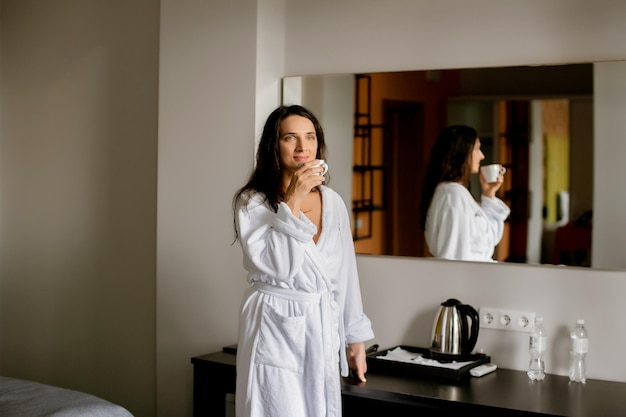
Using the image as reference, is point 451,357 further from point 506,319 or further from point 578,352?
point 578,352

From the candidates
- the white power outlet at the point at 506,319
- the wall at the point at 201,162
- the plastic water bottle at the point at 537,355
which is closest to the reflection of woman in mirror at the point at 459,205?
the white power outlet at the point at 506,319

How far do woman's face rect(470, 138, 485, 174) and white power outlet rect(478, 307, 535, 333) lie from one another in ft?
1.69

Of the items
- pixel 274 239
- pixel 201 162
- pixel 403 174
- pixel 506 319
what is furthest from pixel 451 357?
Answer: pixel 201 162

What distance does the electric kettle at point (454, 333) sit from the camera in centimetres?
296

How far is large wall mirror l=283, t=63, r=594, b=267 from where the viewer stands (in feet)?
9.55

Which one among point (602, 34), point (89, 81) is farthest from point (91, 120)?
point (602, 34)

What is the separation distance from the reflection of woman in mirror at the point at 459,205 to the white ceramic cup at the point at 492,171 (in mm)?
15

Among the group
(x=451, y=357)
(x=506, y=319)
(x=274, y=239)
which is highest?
(x=274, y=239)

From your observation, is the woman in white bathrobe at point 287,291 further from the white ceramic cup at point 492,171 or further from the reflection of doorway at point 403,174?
the white ceramic cup at point 492,171

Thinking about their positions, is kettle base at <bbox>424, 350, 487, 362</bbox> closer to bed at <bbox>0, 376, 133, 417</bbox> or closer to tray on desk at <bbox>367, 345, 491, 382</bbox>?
tray on desk at <bbox>367, 345, 491, 382</bbox>

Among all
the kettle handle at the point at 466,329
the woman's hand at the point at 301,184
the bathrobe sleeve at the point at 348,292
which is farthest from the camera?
the kettle handle at the point at 466,329

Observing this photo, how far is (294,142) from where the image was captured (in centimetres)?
273

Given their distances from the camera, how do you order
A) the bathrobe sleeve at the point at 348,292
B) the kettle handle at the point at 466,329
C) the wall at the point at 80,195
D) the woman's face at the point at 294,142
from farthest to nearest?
the wall at the point at 80,195 → the kettle handle at the point at 466,329 → the bathrobe sleeve at the point at 348,292 → the woman's face at the point at 294,142

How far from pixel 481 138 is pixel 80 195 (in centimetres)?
210
